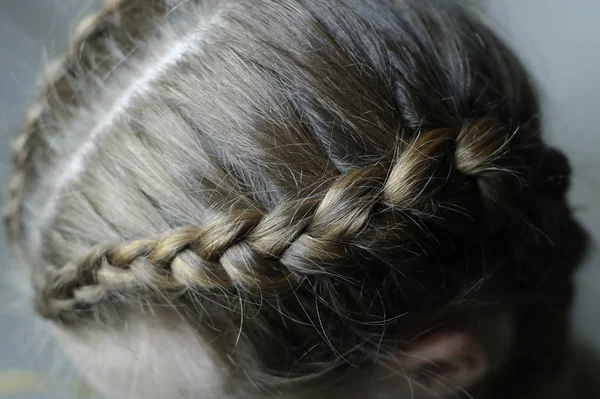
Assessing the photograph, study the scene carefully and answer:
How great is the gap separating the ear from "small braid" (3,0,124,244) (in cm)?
52

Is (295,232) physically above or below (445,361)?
above

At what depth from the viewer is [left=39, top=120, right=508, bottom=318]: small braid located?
0.48 meters

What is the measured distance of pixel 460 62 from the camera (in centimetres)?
59

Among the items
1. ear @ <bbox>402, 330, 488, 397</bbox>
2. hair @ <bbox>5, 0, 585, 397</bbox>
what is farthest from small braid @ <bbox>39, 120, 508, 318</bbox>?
ear @ <bbox>402, 330, 488, 397</bbox>

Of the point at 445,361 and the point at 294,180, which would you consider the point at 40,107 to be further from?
the point at 445,361

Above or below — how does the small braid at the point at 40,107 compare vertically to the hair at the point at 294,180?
above

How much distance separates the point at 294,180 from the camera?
1.70ft

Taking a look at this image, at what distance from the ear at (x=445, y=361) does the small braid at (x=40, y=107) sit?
52cm

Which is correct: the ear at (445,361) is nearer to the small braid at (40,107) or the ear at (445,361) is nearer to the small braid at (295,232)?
the small braid at (295,232)

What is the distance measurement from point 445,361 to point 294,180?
0.30 metres

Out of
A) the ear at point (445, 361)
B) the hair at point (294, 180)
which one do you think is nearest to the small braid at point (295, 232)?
the hair at point (294, 180)

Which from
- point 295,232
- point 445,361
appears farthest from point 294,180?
point 445,361

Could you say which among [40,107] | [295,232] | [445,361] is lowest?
[445,361]

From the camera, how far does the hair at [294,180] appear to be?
1.64 ft
